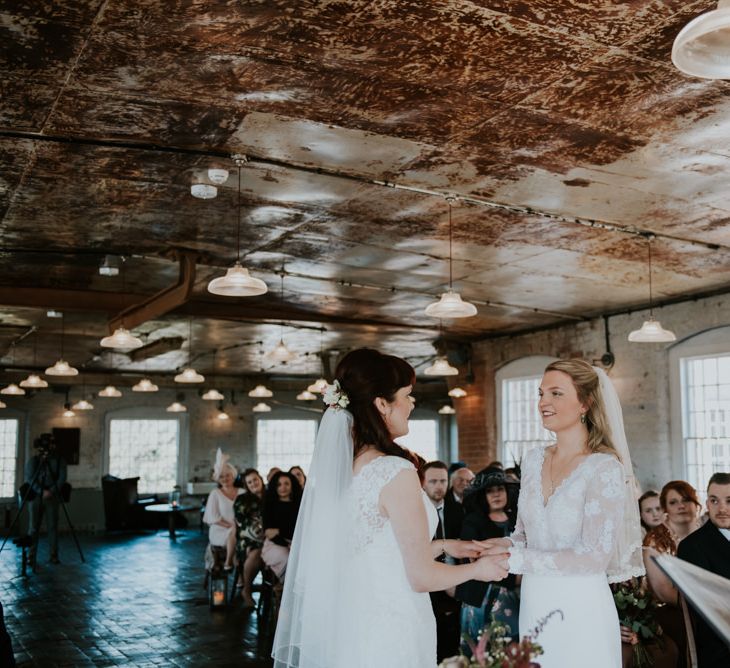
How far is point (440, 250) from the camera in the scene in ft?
28.4

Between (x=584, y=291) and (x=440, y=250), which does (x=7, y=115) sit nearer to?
(x=440, y=250)

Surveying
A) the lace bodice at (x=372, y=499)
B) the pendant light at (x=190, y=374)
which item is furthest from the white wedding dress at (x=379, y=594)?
the pendant light at (x=190, y=374)

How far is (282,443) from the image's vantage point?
23078 mm

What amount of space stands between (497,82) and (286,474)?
17.6 ft

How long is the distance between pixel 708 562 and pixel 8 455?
18804 mm

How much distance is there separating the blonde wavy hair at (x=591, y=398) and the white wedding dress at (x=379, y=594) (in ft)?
2.65

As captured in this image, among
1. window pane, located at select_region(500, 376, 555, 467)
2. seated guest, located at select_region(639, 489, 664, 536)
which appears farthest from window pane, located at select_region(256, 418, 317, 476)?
seated guest, located at select_region(639, 489, 664, 536)

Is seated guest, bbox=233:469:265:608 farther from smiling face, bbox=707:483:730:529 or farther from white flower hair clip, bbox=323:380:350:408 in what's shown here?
white flower hair clip, bbox=323:380:350:408

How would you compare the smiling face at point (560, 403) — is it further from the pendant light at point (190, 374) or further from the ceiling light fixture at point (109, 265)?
the pendant light at point (190, 374)

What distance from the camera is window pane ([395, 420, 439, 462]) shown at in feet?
81.4

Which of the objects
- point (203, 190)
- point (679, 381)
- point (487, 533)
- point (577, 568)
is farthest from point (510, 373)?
point (577, 568)

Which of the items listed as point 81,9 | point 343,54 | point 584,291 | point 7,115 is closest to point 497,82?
point 343,54

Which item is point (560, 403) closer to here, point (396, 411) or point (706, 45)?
point (396, 411)

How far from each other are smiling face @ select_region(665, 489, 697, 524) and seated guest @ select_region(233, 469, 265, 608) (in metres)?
4.49
